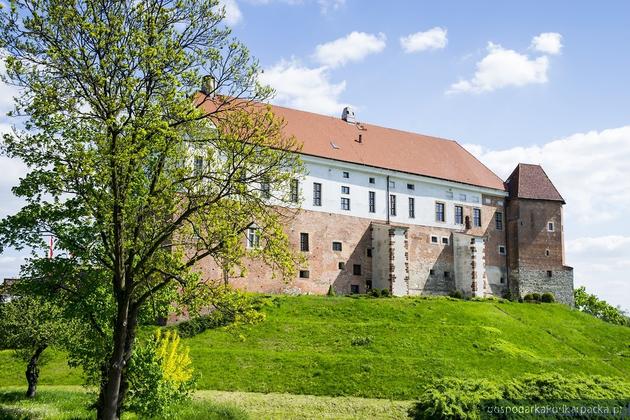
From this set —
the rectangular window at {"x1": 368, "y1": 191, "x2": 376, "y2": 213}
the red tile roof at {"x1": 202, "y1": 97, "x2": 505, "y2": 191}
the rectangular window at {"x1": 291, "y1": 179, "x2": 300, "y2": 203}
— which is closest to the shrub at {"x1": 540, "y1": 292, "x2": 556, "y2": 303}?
the red tile roof at {"x1": 202, "y1": 97, "x2": 505, "y2": 191}

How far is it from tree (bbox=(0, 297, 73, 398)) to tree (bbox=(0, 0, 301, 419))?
935 centimetres

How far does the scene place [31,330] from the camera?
26.1m

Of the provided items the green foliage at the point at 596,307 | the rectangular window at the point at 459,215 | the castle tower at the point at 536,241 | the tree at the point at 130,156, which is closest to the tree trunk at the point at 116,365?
the tree at the point at 130,156

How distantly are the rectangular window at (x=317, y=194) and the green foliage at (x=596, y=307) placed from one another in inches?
1634

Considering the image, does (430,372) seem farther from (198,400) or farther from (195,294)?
(195,294)

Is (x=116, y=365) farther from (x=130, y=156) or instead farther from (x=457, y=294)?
(x=457, y=294)

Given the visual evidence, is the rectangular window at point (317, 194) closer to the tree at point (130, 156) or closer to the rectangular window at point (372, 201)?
the rectangular window at point (372, 201)

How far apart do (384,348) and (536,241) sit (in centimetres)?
2833

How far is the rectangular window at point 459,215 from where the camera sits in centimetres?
5484

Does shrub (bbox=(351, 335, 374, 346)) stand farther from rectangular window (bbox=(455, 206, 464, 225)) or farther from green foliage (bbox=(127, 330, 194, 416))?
rectangular window (bbox=(455, 206, 464, 225))

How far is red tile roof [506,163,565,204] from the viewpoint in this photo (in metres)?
56.3

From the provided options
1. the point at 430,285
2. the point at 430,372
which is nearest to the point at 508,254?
the point at 430,285

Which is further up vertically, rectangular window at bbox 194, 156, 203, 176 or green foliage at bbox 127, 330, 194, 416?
rectangular window at bbox 194, 156, 203, 176

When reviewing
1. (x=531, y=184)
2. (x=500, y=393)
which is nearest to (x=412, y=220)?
(x=531, y=184)
